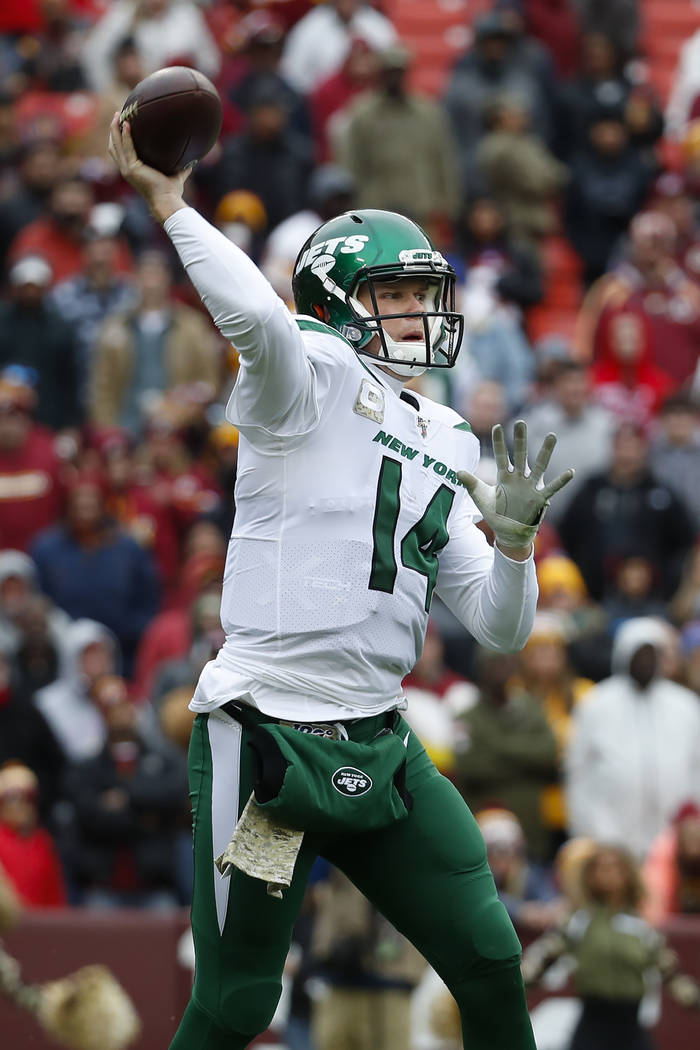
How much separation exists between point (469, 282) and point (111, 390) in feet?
7.18

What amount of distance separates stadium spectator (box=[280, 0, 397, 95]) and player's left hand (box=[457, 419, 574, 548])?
9.93 meters

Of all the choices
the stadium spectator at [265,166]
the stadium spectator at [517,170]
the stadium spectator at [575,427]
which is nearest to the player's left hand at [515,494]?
the stadium spectator at [575,427]

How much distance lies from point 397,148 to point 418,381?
107 inches

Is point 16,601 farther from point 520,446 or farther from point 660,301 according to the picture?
point 520,446

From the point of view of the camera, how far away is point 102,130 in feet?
42.5

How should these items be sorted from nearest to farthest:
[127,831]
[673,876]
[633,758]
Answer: [673,876]
[127,831]
[633,758]

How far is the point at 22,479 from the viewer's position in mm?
10516

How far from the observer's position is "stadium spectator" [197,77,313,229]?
12734mm

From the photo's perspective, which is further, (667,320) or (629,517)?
(667,320)

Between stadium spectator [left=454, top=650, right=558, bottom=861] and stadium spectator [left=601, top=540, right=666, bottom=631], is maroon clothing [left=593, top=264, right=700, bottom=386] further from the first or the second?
stadium spectator [left=454, top=650, right=558, bottom=861]

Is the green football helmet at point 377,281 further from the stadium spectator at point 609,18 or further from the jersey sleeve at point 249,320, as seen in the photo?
the stadium spectator at point 609,18

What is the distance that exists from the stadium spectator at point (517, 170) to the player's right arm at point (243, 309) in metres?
8.82

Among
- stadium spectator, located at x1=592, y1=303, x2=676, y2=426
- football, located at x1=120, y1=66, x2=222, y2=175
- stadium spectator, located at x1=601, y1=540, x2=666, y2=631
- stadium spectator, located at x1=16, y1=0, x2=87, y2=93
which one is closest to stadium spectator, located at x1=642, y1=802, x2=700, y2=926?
stadium spectator, located at x1=601, y1=540, x2=666, y2=631

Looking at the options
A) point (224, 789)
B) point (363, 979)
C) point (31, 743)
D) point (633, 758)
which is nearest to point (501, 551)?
point (224, 789)
